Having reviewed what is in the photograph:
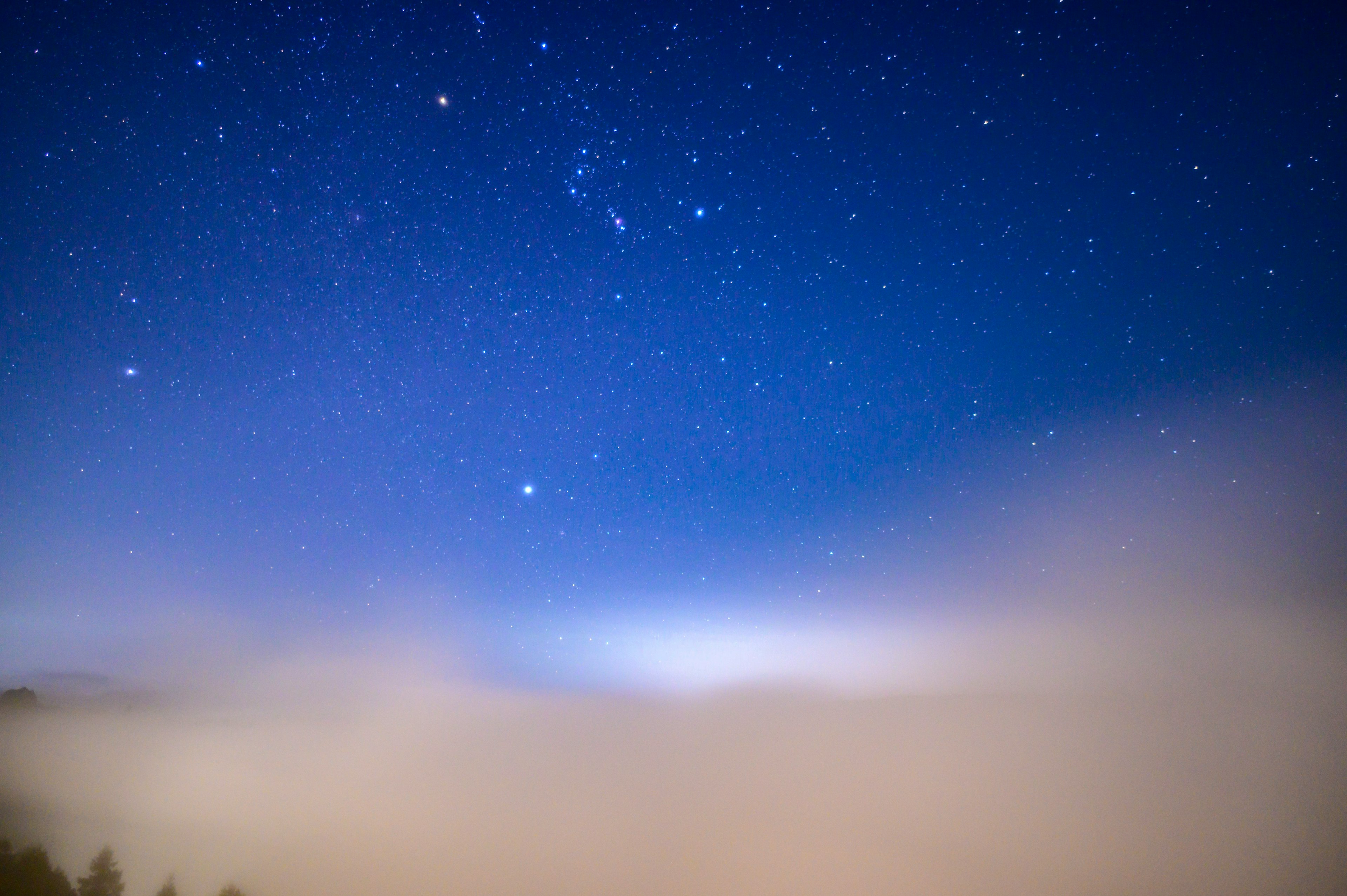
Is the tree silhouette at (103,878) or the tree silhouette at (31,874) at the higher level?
the tree silhouette at (31,874)

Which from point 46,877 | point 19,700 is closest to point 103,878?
point 46,877

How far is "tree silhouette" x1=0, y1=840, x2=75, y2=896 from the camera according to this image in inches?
442

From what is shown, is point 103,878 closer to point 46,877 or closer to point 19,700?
point 46,877

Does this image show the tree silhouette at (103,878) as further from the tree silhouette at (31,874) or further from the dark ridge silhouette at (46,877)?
the tree silhouette at (31,874)

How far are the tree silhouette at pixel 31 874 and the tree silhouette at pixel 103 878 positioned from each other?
804 mm

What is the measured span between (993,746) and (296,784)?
4207 cm

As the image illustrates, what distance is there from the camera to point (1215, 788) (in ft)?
32.9

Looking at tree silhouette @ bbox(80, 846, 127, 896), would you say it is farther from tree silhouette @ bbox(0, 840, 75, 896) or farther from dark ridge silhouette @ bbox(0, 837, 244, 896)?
tree silhouette @ bbox(0, 840, 75, 896)

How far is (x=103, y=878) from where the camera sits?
13.3m

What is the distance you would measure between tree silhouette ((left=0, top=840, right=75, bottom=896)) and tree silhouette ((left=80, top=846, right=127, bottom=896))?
80cm

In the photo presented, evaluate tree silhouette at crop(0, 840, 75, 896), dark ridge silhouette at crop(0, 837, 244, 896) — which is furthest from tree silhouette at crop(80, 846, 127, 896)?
tree silhouette at crop(0, 840, 75, 896)

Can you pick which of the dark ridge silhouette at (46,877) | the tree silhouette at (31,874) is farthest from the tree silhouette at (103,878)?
the tree silhouette at (31,874)

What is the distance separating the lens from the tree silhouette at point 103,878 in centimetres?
1278

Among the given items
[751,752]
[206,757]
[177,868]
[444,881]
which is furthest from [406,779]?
[751,752]
